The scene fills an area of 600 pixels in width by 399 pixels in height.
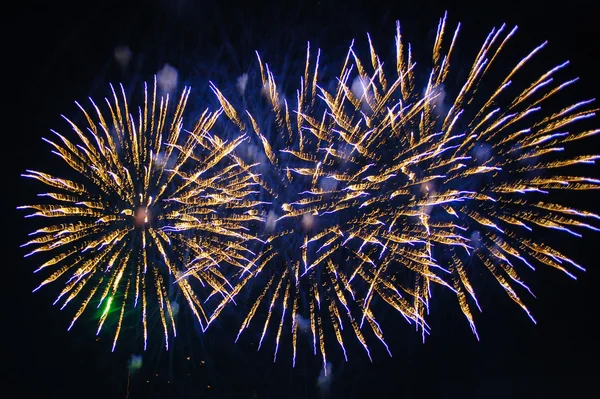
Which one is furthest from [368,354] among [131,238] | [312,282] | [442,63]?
[442,63]

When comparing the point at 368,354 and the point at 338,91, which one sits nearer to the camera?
the point at 338,91

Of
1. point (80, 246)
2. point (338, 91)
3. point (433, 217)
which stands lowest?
point (433, 217)

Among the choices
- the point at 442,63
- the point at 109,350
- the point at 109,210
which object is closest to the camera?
the point at 442,63

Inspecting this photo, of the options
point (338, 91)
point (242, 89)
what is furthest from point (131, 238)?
point (338, 91)

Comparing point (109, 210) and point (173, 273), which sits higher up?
point (109, 210)

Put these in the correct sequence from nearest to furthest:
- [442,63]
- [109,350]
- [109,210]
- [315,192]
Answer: [442,63] → [315,192] → [109,210] → [109,350]

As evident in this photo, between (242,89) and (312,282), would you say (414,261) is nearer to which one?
(312,282)

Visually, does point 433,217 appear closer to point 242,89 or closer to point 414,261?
point 414,261
